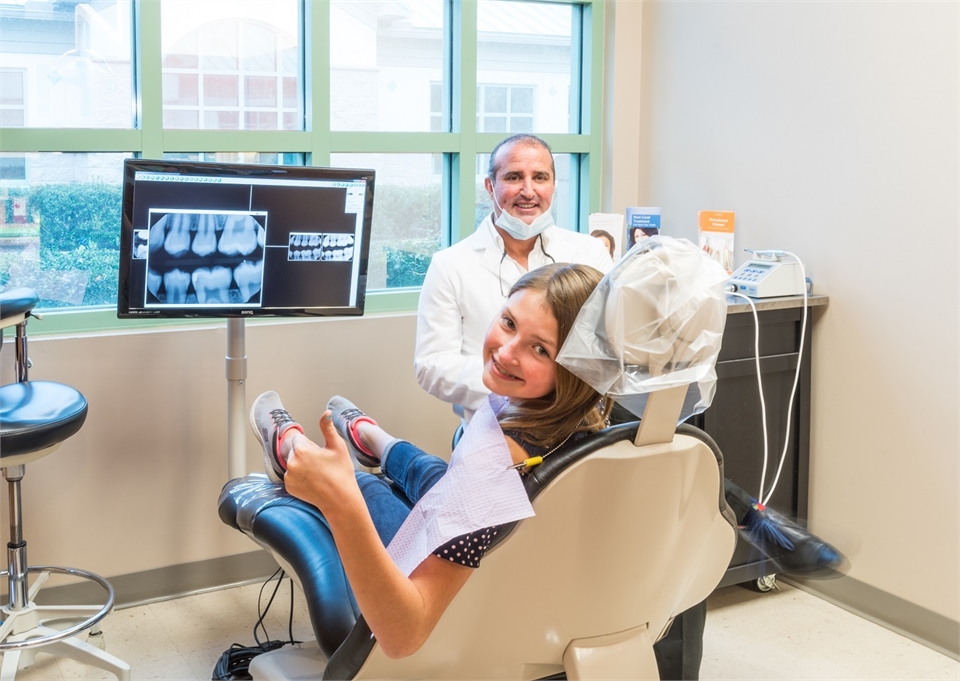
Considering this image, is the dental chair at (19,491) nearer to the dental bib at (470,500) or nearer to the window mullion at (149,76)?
the window mullion at (149,76)

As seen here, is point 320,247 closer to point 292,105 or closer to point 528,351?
point 292,105

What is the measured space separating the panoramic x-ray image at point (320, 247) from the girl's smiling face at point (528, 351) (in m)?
1.04

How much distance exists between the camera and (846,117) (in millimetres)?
2648

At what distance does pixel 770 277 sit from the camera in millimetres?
2719

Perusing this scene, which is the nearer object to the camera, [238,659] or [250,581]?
[238,659]

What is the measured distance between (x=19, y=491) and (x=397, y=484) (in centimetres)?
94

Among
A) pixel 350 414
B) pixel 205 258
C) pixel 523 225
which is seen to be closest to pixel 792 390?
pixel 523 225

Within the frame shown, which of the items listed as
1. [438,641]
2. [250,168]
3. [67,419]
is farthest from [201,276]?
[438,641]

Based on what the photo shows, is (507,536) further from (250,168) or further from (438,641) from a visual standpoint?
(250,168)

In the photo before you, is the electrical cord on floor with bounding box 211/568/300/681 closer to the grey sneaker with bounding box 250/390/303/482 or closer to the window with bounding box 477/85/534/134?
the grey sneaker with bounding box 250/390/303/482

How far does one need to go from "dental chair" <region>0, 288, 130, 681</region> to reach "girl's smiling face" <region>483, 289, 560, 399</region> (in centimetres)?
114

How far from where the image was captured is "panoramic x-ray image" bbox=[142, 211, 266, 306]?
7.08ft

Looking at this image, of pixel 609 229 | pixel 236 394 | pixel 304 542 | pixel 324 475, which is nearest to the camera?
pixel 324 475

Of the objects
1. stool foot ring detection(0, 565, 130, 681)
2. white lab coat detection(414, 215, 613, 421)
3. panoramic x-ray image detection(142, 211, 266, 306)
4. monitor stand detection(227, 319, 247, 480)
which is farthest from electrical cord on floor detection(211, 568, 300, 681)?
panoramic x-ray image detection(142, 211, 266, 306)
